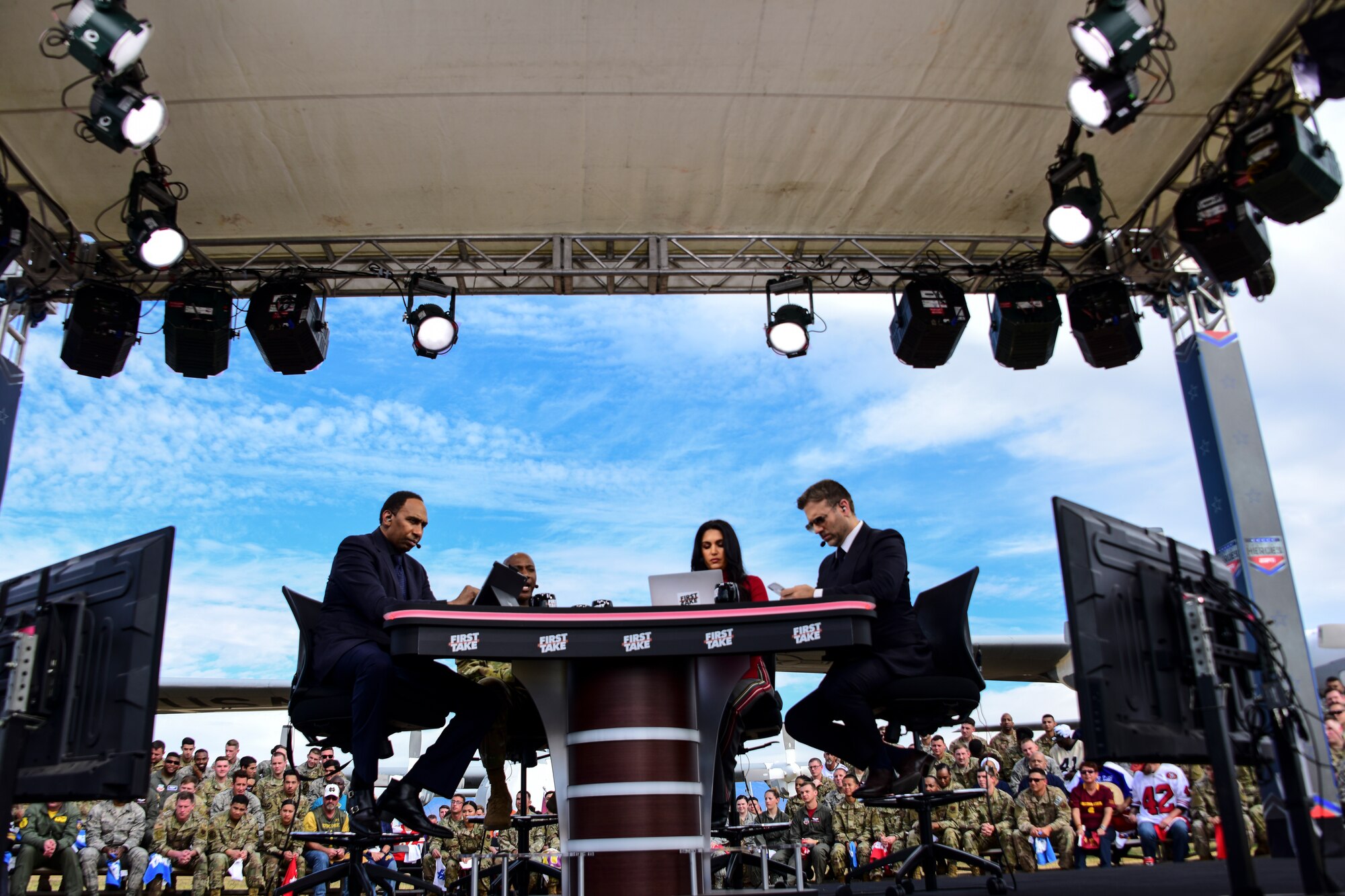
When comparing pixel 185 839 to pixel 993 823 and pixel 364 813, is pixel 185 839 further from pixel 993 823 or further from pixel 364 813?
pixel 993 823

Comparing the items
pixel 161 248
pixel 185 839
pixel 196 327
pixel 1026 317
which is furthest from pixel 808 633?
pixel 185 839

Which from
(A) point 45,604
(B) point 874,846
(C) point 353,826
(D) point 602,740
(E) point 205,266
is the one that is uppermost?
(E) point 205,266

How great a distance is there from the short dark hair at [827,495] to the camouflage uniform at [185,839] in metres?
6.33

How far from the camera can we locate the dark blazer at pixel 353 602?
3.79m

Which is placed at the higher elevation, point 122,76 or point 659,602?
point 122,76

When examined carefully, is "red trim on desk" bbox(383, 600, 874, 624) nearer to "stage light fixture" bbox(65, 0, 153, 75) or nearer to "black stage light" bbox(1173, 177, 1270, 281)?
"stage light fixture" bbox(65, 0, 153, 75)

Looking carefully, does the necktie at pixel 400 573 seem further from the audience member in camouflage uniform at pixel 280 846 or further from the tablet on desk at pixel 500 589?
the audience member in camouflage uniform at pixel 280 846

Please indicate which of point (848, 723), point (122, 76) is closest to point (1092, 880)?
point (848, 723)

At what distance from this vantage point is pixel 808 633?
332cm

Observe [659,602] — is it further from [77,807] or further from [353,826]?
[77,807]

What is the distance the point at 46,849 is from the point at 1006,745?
27.0 ft

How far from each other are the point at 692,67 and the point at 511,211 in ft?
5.82

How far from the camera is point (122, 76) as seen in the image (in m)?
5.16

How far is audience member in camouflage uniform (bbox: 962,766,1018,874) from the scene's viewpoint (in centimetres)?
759
